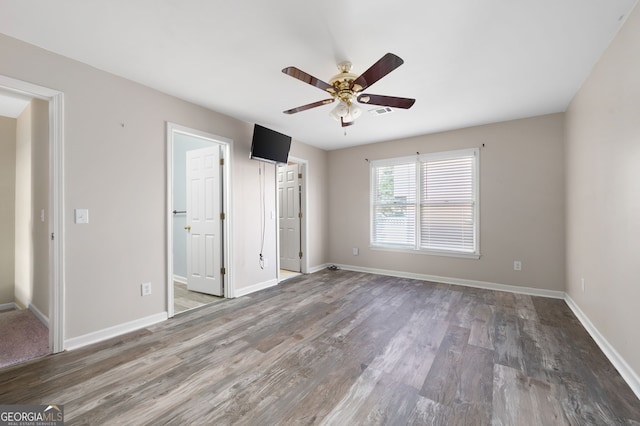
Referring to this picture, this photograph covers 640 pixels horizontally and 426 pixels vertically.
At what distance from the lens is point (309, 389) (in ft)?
5.84

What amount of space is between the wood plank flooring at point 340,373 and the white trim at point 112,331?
0.35ft

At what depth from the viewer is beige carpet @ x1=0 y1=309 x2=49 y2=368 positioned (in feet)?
7.27

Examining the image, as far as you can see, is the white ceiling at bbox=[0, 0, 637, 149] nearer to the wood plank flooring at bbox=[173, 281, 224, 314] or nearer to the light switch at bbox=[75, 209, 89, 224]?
the light switch at bbox=[75, 209, 89, 224]

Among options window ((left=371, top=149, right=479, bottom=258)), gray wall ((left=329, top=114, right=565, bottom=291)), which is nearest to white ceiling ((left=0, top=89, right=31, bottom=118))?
window ((left=371, top=149, right=479, bottom=258))

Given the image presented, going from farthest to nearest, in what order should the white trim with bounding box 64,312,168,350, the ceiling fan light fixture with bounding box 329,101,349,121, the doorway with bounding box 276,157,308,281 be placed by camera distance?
the doorway with bounding box 276,157,308,281 → the ceiling fan light fixture with bounding box 329,101,349,121 → the white trim with bounding box 64,312,168,350

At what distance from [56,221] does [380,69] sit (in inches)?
116

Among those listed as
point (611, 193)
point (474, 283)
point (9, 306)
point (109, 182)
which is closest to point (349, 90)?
point (611, 193)

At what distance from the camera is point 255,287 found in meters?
4.11

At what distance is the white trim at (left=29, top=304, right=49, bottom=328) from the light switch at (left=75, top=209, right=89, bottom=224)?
4.12ft

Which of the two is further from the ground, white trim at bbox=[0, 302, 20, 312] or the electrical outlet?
the electrical outlet

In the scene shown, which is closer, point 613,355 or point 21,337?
point 613,355

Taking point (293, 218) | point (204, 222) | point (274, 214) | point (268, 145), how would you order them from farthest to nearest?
point (293, 218)
point (274, 214)
point (204, 222)
point (268, 145)

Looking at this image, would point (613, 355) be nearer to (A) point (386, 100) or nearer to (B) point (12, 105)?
(A) point (386, 100)

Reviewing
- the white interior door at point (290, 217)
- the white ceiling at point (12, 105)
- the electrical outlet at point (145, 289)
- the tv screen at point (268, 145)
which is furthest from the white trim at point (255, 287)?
the white ceiling at point (12, 105)
